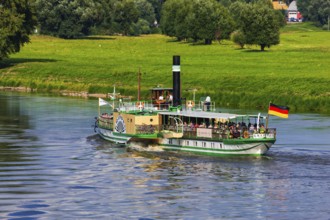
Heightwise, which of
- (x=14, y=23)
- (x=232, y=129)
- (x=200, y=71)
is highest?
(x=14, y=23)

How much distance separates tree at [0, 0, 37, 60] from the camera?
148913 mm

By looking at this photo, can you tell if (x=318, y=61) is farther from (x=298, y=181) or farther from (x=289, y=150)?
(x=298, y=181)

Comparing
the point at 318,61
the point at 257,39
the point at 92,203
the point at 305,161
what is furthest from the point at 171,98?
the point at 257,39

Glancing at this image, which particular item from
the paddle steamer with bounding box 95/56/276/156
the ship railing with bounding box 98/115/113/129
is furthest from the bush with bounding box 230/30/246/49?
the ship railing with bounding box 98/115/113/129

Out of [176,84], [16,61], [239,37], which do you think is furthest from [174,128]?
[239,37]

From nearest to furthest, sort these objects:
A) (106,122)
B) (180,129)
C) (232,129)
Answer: (232,129)
(180,129)
(106,122)

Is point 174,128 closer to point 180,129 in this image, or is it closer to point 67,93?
point 180,129

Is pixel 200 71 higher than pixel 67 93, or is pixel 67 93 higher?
pixel 200 71

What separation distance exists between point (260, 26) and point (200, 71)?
38335 mm

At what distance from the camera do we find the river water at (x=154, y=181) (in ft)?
172

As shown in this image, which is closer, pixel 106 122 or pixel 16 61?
pixel 106 122

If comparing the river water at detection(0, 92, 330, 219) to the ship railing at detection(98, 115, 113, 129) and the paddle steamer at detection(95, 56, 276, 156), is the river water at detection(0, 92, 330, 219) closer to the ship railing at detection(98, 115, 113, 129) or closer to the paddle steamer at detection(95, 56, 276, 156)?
the paddle steamer at detection(95, 56, 276, 156)

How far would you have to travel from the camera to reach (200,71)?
13500 centimetres

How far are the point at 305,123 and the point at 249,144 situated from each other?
2242 centimetres
